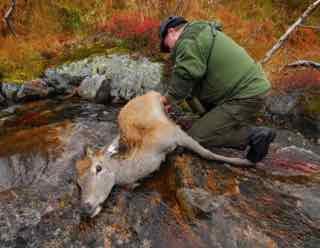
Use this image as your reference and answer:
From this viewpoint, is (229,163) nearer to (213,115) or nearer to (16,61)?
(213,115)

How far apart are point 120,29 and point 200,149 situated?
6.43m

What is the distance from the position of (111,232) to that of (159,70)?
5.52m

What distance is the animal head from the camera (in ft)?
13.4

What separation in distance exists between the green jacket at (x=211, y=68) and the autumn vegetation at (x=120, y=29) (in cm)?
434

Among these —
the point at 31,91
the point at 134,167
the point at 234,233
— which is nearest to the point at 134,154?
the point at 134,167

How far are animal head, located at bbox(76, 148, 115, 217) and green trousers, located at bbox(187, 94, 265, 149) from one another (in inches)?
49.8

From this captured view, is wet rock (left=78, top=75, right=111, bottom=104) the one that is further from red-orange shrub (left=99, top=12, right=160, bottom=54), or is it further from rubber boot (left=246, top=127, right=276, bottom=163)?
rubber boot (left=246, top=127, right=276, bottom=163)

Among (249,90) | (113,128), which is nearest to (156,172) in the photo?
(249,90)

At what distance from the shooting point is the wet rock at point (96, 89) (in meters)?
8.33

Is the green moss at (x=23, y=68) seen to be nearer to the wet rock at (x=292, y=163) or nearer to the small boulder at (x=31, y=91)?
→ the small boulder at (x=31, y=91)

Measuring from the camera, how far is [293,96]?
842 centimetres

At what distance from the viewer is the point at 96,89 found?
27.5 feet

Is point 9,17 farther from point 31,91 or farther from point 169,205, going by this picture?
point 169,205

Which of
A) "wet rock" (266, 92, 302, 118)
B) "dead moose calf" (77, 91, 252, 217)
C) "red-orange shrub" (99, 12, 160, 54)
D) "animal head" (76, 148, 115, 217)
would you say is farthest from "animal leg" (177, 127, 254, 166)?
"red-orange shrub" (99, 12, 160, 54)
